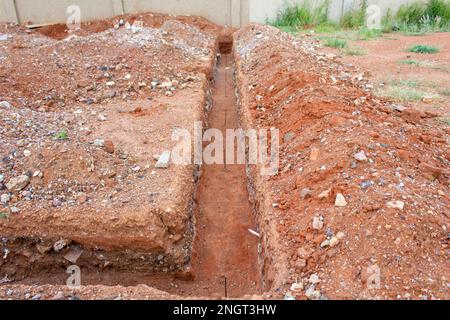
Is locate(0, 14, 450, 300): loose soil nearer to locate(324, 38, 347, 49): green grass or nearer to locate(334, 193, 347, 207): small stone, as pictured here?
locate(334, 193, 347, 207): small stone

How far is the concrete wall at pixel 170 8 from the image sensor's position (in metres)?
9.84

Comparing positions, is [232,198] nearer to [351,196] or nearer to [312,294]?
[351,196]

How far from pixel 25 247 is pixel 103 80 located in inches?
135

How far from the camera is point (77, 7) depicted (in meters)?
10.1

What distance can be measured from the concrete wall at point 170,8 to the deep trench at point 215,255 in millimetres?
6116

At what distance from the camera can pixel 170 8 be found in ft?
33.0

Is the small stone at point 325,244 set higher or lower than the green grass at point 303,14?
lower

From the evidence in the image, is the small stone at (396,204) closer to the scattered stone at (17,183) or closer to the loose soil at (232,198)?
the loose soil at (232,198)

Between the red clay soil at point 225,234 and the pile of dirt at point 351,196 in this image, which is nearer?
the pile of dirt at point 351,196

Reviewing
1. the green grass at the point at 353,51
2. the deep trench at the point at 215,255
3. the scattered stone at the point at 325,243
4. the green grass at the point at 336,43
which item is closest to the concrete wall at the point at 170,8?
the green grass at the point at 336,43

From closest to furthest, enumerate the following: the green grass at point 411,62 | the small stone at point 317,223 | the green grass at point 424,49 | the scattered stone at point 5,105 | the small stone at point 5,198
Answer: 1. the small stone at point 317,223
2. the small stone at point 5,198
3. the scattered stone at point 5,105
4. the green grass at point 411,62
5. the green grass at point 424,49

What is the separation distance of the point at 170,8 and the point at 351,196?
843cm

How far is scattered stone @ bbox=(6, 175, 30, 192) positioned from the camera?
3.71 m
